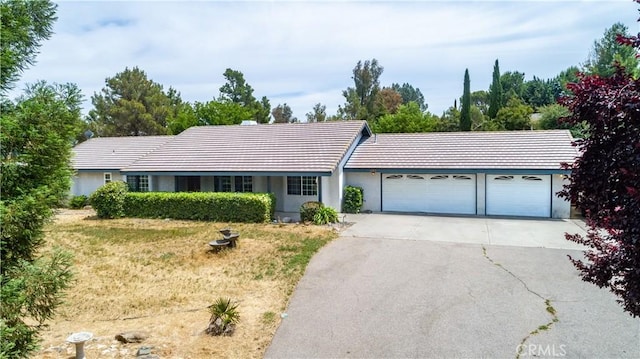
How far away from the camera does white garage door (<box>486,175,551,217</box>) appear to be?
1744cm

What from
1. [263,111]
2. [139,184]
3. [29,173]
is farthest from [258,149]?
[263,111]

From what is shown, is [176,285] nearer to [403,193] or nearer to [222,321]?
[222,321]

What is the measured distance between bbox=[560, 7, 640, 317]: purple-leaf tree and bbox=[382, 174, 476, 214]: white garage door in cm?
1489

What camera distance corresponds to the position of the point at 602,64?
1593 inches

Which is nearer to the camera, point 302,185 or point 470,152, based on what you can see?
point 470,152

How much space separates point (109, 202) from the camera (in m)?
19.3

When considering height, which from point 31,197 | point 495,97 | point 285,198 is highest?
point 495,97

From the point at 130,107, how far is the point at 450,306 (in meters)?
42.0

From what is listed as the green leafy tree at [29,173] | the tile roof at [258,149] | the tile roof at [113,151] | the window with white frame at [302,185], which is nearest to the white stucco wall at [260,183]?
the tile roof at [258,149]

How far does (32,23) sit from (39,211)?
221cm

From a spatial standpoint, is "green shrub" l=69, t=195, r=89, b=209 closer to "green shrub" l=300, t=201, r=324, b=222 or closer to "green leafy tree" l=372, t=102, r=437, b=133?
"green shrub" l=300, t=201, r=324, b=222

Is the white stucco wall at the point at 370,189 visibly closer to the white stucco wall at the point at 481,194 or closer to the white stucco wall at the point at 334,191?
the white stucco wall at the point at 334,191

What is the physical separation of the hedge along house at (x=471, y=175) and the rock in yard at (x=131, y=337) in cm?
1397

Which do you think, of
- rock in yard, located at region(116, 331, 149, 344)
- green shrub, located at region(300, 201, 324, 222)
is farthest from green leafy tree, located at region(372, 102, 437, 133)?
rock in yard, located at region(116, 331, 149, 344)
